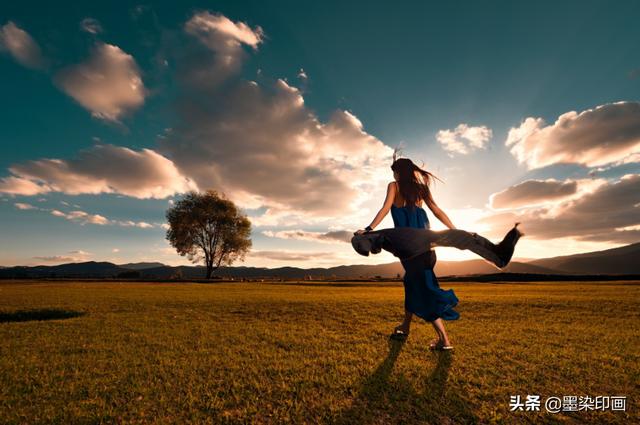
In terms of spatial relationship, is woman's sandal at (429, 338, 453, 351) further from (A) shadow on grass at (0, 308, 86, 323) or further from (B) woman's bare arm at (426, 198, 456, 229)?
(A) shadow on grass at (0, 308, 86, 323)

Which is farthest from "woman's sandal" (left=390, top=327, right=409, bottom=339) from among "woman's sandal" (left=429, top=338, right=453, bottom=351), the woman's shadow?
the woman's shadow

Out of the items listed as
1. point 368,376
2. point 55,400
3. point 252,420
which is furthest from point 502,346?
point 55,400

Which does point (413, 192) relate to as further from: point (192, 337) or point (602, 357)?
point (192, 337)

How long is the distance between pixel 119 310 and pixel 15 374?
8.35 meters

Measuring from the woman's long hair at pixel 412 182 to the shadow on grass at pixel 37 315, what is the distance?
11.8 metres

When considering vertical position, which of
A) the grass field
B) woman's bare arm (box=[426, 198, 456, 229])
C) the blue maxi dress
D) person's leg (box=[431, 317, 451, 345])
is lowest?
the grass field

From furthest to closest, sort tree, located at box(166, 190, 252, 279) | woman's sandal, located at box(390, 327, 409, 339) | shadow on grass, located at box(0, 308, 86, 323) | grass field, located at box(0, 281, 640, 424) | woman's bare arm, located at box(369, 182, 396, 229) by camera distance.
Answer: tree, located at box(166, 190, 252, 279) → shadow on grass, located at box(0, 308, 86, 323) → woman's sandal, located at box(390, 327, 409, 339) → woman's bare arm, located at box(369, 182, 396, 229) → grass field, located at box(0, 281, 640, 424)

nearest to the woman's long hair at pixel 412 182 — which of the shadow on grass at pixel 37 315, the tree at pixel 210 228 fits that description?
the shadow on grass at pixel 37 315

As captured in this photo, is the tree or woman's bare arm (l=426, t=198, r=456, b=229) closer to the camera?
woman's bare arm (l=426, t=198, r=456, b=229)

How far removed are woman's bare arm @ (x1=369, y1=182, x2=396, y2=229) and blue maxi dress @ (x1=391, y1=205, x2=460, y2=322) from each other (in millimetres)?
254

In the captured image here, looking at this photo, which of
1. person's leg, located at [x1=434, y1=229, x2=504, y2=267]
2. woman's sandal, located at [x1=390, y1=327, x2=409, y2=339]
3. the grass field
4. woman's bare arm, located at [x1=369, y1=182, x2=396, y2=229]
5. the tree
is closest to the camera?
the grass field

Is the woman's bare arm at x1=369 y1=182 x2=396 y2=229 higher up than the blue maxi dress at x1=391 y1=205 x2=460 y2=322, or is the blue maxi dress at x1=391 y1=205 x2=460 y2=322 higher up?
the woman's bare arm at x1=369 y1=182 x2=396 y2=229

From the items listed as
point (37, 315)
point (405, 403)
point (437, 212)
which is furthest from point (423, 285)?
point (37, 315)

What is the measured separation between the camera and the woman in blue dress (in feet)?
19.9
